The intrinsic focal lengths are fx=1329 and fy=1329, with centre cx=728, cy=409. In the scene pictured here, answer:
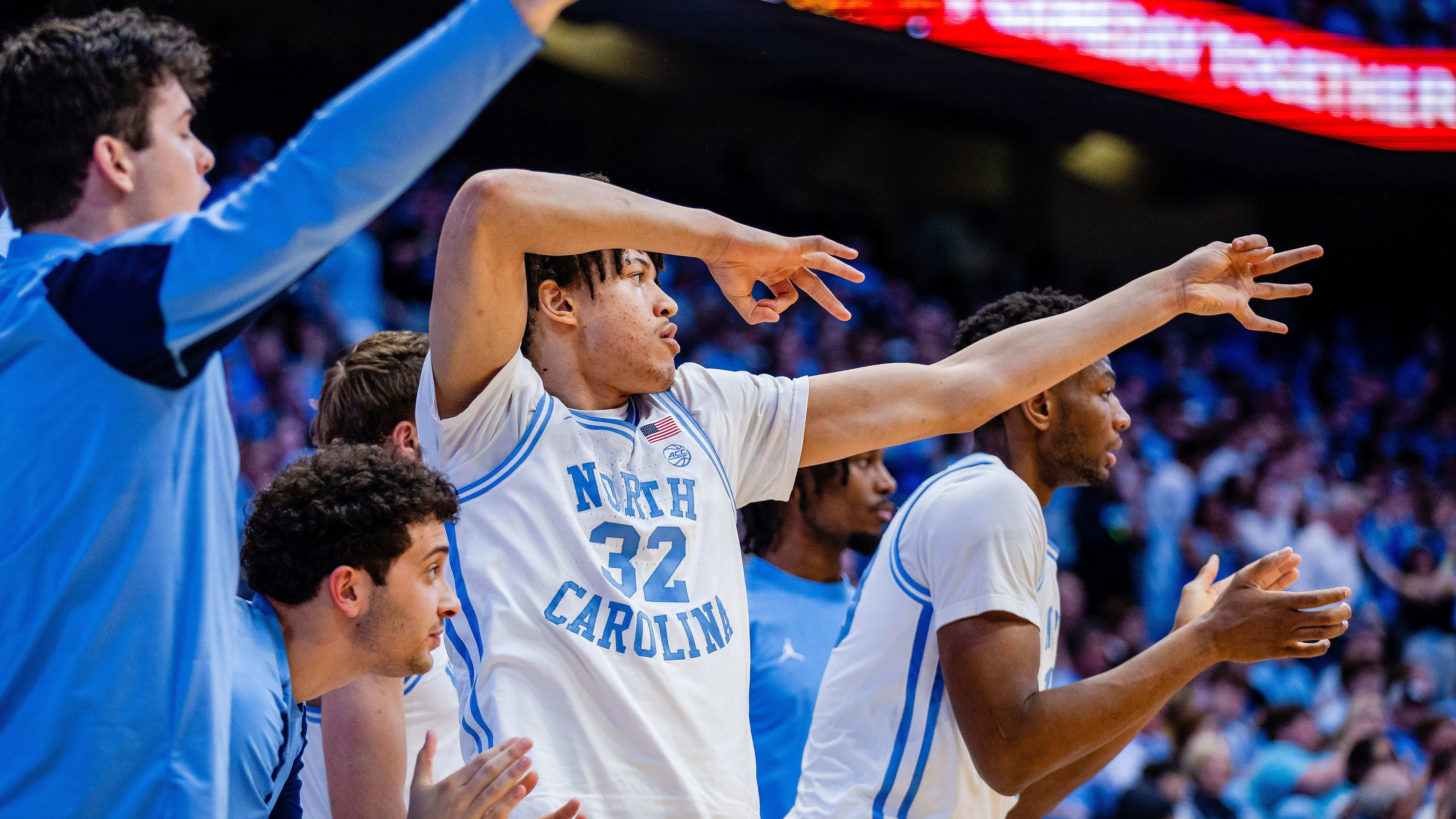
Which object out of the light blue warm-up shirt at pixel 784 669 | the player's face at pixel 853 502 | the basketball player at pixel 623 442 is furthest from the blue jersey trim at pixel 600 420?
the player's face at pixel 853 502

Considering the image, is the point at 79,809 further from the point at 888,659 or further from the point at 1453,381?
the point at 1453,381

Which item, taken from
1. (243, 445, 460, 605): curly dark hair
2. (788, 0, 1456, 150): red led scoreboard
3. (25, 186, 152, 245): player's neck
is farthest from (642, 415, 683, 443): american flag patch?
(788, 0, 1456, 150): red led scoreboard

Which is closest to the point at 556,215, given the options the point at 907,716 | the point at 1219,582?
the point at 907,716

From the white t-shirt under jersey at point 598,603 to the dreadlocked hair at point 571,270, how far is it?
0.25 meters

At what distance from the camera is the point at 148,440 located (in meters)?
1.63

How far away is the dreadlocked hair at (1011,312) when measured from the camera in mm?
3832

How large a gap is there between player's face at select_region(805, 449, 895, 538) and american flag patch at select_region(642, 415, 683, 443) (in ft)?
7.51

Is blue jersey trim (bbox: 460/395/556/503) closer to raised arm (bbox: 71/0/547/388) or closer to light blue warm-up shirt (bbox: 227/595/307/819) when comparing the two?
light blue warm-up shirt (bbox: 227/595/307/819)

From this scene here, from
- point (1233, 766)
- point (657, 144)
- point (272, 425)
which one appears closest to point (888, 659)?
point (1233, 766)

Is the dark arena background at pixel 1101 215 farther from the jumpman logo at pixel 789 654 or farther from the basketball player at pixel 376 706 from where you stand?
the basketball player at pixel 376 706

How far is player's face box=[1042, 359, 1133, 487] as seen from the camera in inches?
143

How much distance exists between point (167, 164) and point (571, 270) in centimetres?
98

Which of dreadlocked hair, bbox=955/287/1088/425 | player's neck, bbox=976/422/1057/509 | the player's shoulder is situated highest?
the player's shoulder

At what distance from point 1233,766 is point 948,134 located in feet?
25.3
